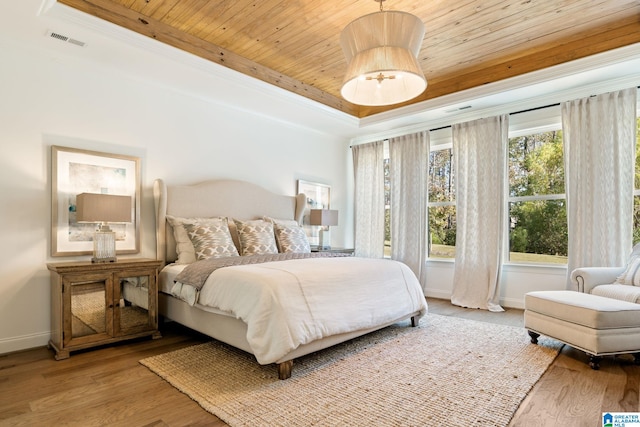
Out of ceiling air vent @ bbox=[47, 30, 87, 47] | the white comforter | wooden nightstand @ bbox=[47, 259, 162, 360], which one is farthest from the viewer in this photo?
ceiling air vent @ bbox=[47, 30, 87, 47]

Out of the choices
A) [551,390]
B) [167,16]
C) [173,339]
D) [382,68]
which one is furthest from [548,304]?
[167,16]

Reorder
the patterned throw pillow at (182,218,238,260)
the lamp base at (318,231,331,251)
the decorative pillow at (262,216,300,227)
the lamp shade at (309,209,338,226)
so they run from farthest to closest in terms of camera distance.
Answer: the lamp base at (318,231,331,251), the lamp shade at (309,209,338,226), the decorative pillow at (262,216,300,227), the patterned throw pillow at (182,218,238,260)

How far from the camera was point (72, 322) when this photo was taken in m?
2.80

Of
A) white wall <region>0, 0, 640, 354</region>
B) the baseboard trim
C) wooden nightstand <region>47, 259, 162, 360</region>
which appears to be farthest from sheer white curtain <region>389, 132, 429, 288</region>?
the baseboard trim

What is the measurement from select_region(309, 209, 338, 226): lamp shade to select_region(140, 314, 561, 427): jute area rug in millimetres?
2192

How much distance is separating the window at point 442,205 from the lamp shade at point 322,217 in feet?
4.92

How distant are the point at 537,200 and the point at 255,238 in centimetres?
353

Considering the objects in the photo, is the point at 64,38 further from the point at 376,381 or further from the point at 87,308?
the point at 376,381

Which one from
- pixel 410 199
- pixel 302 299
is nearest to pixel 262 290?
pixel 302 299

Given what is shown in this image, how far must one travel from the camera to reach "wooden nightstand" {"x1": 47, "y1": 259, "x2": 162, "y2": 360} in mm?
2770

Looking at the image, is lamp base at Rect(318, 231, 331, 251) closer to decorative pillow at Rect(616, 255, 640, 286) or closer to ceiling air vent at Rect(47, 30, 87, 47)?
decorative pillow at Rect(616, 255, 640, 286)

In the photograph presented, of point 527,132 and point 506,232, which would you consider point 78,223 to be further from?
point 527,132

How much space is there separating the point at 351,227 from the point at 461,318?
106 inches

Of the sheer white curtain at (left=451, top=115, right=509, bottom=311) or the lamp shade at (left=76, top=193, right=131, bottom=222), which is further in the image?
the sheer white curtain at (left=451, top=115, right=509, bottom=311)
